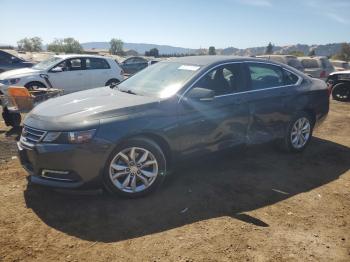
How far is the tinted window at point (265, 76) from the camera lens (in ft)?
18.2

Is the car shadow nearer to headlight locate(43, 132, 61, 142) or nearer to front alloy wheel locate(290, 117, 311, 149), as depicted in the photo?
front alloy wheel locate(290, 117, 311, 149)

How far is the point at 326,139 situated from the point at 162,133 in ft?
15.2

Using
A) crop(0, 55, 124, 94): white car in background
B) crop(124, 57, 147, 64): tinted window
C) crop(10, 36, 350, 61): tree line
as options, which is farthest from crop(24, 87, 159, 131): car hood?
crop(10, 36, 350, 61): tree line

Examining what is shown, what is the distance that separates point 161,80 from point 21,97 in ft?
10.7

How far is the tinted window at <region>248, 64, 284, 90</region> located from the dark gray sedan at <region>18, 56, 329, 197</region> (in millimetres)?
18

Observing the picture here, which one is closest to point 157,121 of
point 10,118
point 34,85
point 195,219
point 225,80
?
point 195,219

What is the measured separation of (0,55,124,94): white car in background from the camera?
33.8 feet

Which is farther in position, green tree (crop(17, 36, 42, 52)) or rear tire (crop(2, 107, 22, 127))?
green tree (crop(17, 36, 42, 52))

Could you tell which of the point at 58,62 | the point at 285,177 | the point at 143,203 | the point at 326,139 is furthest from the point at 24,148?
the point at 58,62

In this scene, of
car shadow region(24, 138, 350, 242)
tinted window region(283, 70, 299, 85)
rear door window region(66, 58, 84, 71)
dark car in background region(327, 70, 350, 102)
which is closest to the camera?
car shadow region(24, 138, 350, 242)

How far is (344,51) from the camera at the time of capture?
63031 mm

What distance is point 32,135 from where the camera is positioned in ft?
13.8

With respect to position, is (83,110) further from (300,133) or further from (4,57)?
(4,57)

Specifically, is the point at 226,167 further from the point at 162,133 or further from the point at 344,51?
the point at 344,51
